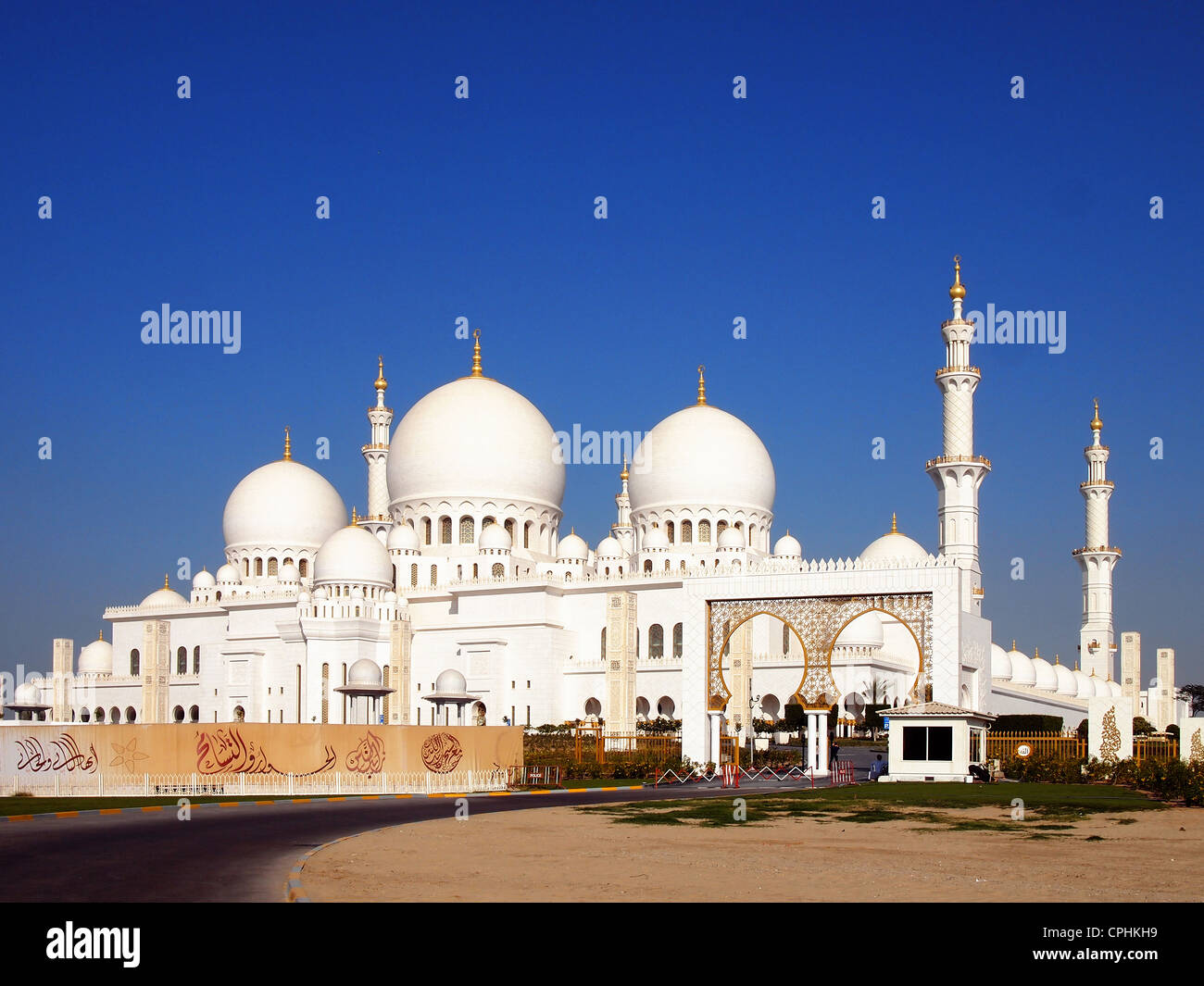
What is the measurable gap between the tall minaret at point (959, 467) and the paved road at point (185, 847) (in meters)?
27.4

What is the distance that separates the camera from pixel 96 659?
2781 inches

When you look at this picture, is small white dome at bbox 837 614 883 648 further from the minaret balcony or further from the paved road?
the paved road

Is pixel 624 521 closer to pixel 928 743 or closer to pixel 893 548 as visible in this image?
pixel 893 548

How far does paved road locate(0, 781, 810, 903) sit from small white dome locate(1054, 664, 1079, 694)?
55312 mm

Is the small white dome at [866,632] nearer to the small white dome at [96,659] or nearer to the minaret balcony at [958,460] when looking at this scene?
the minaret balcony at [958,460]

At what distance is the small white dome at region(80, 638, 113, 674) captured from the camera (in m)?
70.3

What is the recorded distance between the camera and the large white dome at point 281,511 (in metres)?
68.7

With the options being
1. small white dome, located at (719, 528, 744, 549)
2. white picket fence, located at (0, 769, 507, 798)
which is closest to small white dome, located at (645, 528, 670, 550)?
small white dome, located at (719, 528, 744, 549)

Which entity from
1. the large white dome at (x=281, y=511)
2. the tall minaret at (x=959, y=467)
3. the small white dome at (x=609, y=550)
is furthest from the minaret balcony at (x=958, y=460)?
the large white dome at (x=281, y=511)

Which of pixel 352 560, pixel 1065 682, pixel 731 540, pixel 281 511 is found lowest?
pixel 1065 682

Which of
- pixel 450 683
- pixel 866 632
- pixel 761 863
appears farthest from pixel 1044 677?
pixel 761 863

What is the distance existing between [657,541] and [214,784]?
36.8 m

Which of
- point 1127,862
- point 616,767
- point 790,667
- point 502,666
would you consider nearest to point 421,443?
point 502,666
